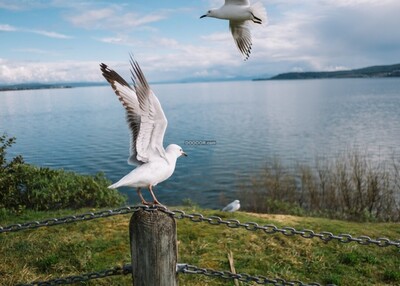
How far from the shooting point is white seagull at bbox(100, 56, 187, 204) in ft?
10.7

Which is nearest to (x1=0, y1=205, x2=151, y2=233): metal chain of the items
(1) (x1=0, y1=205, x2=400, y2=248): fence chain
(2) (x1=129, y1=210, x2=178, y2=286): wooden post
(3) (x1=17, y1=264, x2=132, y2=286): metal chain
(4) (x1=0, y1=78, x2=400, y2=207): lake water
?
(1) (x1=0, y1=205, x2=400, y2=248): fence chain

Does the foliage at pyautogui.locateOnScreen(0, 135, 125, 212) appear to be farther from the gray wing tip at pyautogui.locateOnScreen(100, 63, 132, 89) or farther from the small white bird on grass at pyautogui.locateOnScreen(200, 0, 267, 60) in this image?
the small white bird on grass at pyautogui.locateOnScreen(200, 0, 267, 60)

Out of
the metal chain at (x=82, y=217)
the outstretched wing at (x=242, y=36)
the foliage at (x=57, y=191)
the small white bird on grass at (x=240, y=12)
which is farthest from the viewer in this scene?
the foliage at (x=57, y=191)

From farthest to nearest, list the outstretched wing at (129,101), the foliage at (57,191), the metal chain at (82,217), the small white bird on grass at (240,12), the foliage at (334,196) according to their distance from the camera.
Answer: the foliage at (334,196) < the foliage at (57,191) < the small white bird on grass at (240,12) < the outstretched wing at (129,101) < the metal chain at (82,217)

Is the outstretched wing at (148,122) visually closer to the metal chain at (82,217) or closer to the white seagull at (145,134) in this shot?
the white seagull at (145,134)

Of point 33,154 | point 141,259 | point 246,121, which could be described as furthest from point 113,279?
point 246,121

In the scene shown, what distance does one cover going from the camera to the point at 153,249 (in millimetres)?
2717

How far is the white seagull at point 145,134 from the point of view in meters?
3.27

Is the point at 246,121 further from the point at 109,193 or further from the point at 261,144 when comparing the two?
the point at 109,193

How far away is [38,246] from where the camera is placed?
21.6 feet

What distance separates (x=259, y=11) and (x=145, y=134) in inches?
82.2

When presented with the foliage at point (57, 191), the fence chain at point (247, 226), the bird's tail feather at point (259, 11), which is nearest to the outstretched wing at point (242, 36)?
the bird's tail feather at point (259, 11)

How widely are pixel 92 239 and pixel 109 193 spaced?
4137 mm

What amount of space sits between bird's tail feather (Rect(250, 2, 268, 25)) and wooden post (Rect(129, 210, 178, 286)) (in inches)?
104
